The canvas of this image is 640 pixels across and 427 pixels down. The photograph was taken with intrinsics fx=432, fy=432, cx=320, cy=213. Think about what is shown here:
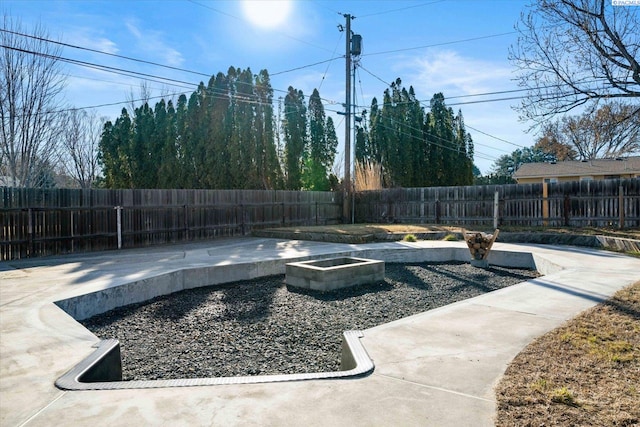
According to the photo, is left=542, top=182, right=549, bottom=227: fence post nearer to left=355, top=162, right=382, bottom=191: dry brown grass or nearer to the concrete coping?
left=355, top=162, right=382, bottom=191: dry brown grass

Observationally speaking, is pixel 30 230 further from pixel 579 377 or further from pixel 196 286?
pixel 579 377

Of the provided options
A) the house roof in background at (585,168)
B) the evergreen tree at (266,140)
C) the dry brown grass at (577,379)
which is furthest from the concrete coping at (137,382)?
the house roof in background at (585,168)

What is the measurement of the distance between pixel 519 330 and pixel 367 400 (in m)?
2.11

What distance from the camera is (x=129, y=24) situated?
38.4ft

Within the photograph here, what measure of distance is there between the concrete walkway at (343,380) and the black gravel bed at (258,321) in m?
0.56

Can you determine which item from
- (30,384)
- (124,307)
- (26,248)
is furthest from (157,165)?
(30,384)

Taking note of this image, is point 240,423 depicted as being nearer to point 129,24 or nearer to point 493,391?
point 493,391

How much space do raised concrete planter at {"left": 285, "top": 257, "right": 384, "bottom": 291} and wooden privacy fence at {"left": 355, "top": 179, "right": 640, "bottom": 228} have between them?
8129mm

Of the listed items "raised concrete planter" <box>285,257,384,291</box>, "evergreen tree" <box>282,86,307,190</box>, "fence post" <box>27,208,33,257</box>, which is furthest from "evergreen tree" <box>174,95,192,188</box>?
"raised concrete planter" <box>285,257,384,291</box>

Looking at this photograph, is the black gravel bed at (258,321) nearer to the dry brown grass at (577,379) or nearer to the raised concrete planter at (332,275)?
the raised concrete planter at (332,275)

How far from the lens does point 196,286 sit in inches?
287

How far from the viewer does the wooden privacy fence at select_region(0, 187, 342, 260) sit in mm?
9484

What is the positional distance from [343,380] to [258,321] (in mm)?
2585

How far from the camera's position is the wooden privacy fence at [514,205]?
42.3ft
